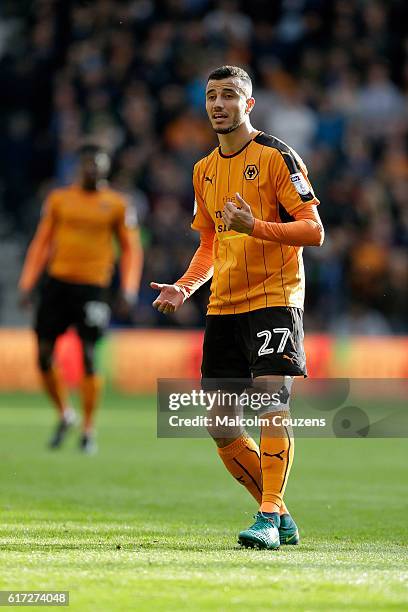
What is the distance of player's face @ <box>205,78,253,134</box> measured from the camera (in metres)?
6.52

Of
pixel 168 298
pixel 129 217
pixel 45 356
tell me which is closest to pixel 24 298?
pixel 45 356

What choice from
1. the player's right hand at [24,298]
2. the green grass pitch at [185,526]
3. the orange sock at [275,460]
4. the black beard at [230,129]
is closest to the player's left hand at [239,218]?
the black beard at [230,129]

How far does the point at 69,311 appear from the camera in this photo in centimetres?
1237

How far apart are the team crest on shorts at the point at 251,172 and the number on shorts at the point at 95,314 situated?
5.90 meters

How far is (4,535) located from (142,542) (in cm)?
69

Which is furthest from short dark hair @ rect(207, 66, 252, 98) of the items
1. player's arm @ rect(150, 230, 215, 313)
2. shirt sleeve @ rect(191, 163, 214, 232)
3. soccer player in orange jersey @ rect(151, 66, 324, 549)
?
player's arm @ rect(150, 230, 215, 313)

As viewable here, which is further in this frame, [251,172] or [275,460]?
[251,172]

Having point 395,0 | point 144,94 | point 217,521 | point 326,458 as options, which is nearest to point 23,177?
point 144,94

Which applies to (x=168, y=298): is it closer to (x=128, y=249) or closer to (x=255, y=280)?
(x=255, y=280)

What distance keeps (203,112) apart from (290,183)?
13708 mm

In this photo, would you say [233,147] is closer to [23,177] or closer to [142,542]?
[142,542]

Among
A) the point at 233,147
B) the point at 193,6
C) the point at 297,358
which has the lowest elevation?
the point at 297,358

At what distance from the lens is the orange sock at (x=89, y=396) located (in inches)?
473

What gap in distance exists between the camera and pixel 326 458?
1163 centimetres
